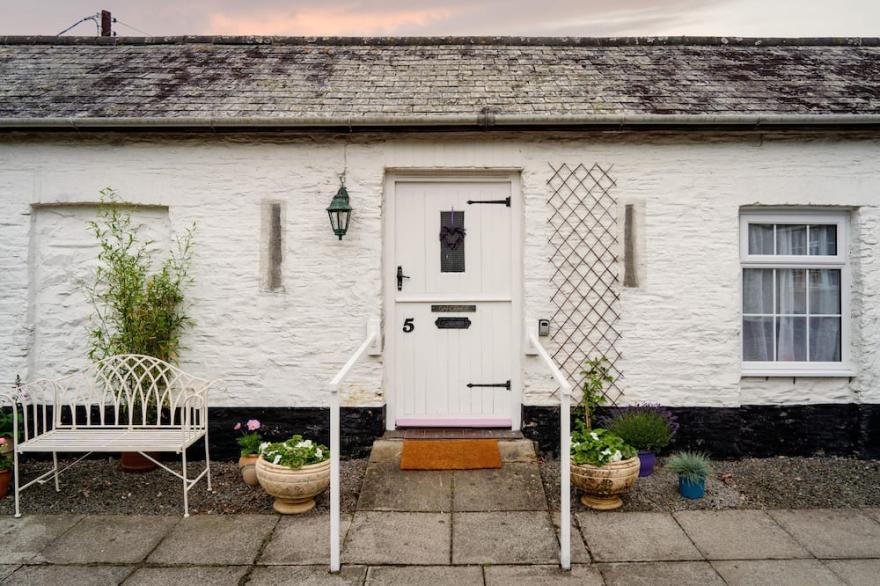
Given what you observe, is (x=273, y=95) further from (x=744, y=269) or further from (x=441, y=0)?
(x=744, y=269)

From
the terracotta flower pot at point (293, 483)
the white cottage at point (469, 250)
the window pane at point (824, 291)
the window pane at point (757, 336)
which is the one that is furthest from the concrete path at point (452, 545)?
the window pane at point (824, 291)

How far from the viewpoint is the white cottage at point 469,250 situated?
555 cm

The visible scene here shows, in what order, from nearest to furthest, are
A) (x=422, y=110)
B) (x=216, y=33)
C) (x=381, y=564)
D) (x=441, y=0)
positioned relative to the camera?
(x=381, y=564), (x=422, y=110), (x=216, y=33), (x=441, y=0)

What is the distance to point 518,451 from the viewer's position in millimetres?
5090

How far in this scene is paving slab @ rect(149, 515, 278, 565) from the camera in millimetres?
3775

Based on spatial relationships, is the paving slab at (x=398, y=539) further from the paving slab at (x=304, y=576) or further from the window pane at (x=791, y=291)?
the window pane at (x=791, y=291)

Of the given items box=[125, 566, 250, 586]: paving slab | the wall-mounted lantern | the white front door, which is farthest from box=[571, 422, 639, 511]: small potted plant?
the wall-mounted lantern

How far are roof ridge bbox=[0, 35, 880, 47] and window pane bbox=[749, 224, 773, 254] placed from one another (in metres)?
2.60

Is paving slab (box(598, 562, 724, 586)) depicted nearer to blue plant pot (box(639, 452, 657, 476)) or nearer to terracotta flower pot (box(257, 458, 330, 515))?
blue plant pot (box(639, 452, 657, 476))

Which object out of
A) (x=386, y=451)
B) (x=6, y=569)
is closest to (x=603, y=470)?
(x=386, y=451)

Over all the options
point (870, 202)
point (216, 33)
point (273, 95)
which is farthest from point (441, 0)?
point (870, 202)

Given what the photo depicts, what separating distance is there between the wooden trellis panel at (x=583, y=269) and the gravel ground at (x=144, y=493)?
2.36m

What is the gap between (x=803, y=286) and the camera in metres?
5.84

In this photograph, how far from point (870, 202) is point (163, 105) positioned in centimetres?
704
